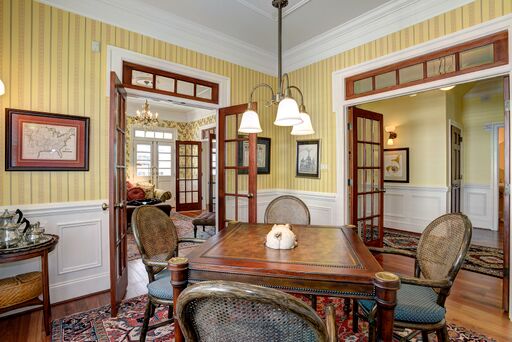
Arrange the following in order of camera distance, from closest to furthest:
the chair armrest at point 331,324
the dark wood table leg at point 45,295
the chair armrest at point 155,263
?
the chair armrest at point 331,324 → the chair armrest at point 155,263 → the dark wood table leg at point 45,295

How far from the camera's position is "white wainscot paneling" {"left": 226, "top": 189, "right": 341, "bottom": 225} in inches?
A: 148

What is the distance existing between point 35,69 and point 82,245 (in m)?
1.75

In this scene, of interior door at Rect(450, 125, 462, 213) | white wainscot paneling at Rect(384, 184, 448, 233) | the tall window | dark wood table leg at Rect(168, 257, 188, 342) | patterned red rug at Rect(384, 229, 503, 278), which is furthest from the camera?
the tall window

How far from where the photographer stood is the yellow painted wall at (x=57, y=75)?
238 cm

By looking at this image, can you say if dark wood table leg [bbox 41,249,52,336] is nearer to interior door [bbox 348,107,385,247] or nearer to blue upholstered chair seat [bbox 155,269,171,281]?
blue upholstered chair seat [bbox 155,269,171,281]

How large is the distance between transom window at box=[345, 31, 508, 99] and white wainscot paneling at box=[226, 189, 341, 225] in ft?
4.83

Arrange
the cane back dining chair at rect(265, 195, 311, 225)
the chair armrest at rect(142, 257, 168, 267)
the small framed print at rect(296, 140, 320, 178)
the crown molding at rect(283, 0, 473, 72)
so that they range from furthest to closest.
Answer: the small framed print at rect(296, 140, 320, 178)
the crown molding at rect(283, 0, 473, 72)
the cane back dining chair at rect(265, 195, 311, 225)
the chair armrest at rect(142, 257, 168, 267)

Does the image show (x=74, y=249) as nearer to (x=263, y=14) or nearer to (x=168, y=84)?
(x=168, y=84)

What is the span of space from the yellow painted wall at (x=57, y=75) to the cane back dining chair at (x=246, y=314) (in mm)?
2456

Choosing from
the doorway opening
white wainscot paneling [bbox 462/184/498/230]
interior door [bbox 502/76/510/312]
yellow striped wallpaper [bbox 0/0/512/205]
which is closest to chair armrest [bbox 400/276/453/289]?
interior door [bbox 502/76/510/312]

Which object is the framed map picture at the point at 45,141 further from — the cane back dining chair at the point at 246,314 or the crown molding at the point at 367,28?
the crown molding at the point at 367,28

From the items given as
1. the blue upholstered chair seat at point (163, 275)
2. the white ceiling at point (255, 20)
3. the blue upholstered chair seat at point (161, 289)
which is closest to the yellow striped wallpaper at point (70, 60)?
the white ceiling at point (255, 20)

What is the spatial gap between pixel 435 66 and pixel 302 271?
2747mm

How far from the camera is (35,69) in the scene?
248 centimetres
